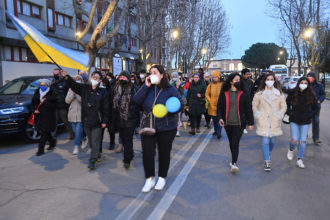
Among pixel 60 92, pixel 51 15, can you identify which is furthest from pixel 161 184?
pixel 51 15

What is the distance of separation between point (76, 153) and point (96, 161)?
43.5 inches

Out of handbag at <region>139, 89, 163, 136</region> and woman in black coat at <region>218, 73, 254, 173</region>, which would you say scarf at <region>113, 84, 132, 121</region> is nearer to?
handbag at <region>139, 89, 163, 136</region>

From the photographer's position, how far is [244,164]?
18.4 ft

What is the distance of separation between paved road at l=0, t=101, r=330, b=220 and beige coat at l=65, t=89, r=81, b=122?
0.82m

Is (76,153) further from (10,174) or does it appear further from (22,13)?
(22,13)

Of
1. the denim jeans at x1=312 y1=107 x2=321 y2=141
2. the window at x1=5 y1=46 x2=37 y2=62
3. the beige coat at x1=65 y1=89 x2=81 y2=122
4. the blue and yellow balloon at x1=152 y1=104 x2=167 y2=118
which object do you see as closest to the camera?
the blue and yellow balloon at x1=152 y1=104 x2=167 y2=118

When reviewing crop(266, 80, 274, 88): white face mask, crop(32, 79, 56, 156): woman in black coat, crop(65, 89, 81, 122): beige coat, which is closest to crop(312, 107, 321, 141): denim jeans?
crop(266, 80, 274, 88): white face mask

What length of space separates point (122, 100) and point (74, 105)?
1777 millimetres

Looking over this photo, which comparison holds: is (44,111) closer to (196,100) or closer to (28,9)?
(196,100)

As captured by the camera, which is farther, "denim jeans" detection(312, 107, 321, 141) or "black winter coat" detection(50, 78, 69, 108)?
Result: "denim jeans" detection(312, 107, 321, 141)

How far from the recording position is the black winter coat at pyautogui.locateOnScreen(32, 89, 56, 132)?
648cm

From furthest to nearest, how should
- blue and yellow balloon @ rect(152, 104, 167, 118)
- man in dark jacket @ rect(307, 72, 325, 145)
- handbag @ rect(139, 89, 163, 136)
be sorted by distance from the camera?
man in dark jacket @ rect(307, 72, 325, 145) < handbag @ rect(139, 89, 163, 136) < blue and yellow balloon @ rect(152, 104, 167, 118)

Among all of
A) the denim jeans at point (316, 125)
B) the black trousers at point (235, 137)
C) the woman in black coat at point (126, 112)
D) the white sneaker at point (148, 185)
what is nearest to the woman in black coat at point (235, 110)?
the black trousers at point (235, 137)

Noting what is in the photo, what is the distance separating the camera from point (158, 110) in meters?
3.97
